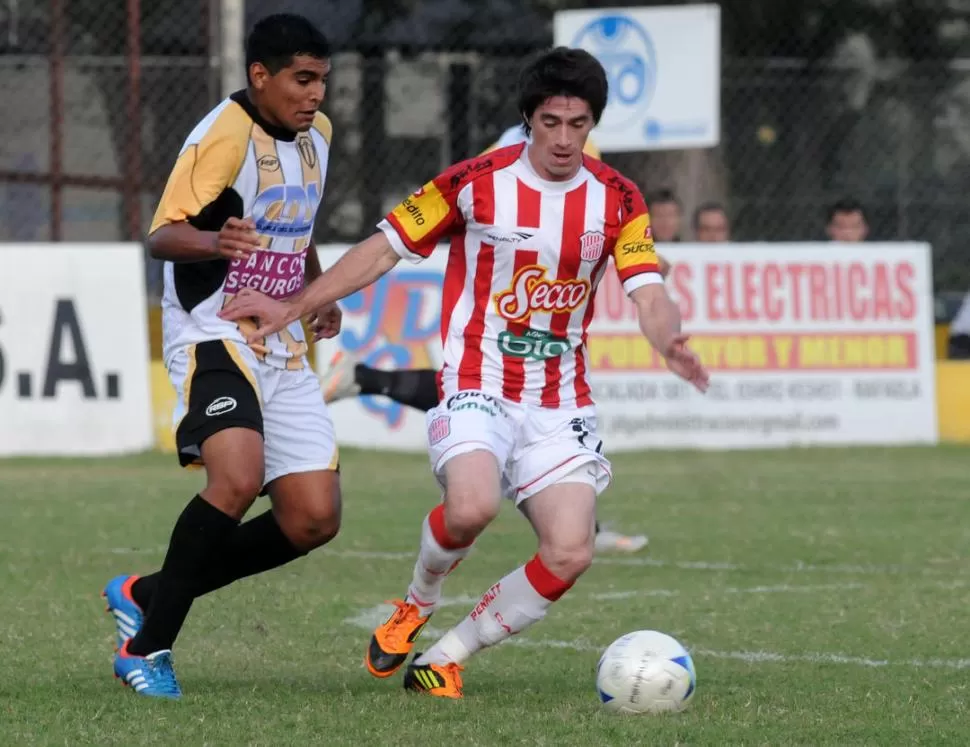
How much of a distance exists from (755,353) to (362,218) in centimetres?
399

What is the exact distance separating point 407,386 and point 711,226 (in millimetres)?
5031

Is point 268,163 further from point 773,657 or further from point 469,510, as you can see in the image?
point 773,657

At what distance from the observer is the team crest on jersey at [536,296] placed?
18.5 ft

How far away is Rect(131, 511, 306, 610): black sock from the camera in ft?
18.8

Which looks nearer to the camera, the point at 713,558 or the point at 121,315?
the point at 713,558

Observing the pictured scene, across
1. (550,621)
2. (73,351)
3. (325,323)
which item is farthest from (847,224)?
(325,323)

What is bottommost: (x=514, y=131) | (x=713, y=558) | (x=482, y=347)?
(x=713, y=558)

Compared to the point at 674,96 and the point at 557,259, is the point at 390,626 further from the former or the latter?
the point at 674,96

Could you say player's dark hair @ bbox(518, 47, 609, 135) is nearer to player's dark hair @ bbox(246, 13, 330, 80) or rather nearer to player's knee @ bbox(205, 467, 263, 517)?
player's dark hair @ bbox(246, 13, 330, 80)

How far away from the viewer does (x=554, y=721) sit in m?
4.99

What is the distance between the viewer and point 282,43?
565 centimetres

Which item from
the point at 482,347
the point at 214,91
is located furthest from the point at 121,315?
the point at 482,347

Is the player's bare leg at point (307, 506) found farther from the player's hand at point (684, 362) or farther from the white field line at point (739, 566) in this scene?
the white field line at point (739, 566)

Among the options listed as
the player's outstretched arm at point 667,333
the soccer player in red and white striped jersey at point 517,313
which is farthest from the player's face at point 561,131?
the player's outstretched arm at point 667,333
